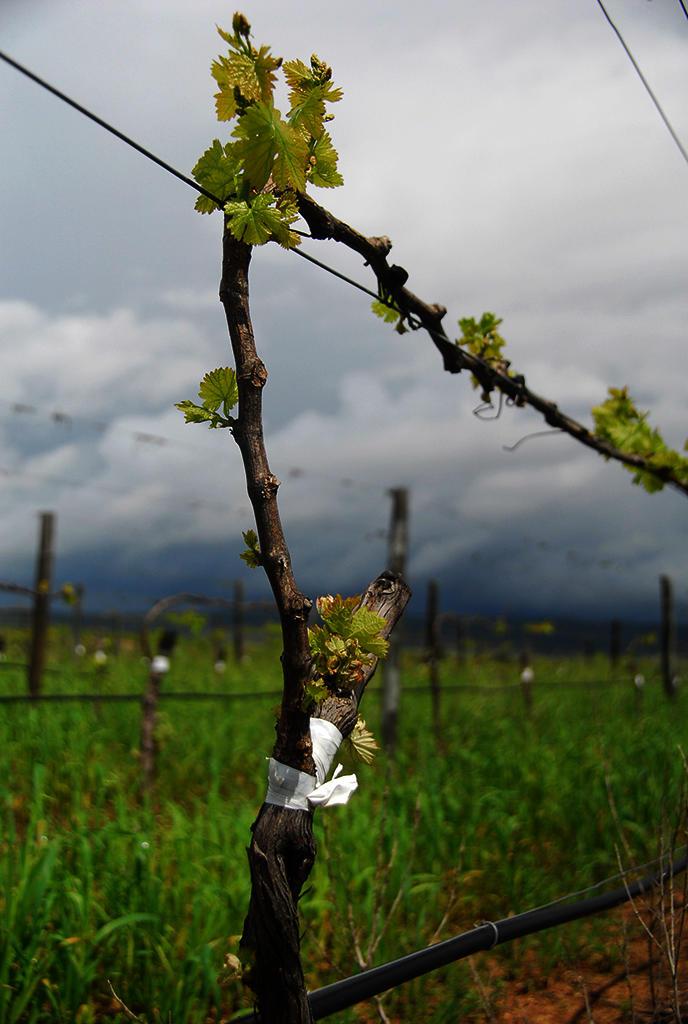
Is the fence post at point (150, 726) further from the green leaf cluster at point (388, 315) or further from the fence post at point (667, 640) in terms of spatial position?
the fence post at point (667, 640)

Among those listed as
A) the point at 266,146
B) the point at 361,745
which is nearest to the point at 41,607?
the point at 361,745

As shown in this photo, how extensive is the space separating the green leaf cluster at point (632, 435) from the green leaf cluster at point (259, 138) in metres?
2.52

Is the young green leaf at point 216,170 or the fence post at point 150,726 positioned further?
the fence post at point 150,726

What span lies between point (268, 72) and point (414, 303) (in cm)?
109

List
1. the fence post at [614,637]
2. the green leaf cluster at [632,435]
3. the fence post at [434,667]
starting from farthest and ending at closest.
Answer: the fence post at [614,637], the fence post at [434,667], the green leaf cluster at [632,435]

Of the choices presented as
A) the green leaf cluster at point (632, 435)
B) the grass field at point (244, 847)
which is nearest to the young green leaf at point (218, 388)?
the grass field at point (244, 847)

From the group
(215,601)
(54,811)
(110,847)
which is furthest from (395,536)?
(110,847)

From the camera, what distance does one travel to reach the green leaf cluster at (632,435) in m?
3.64

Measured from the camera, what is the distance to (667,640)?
41.7 feet

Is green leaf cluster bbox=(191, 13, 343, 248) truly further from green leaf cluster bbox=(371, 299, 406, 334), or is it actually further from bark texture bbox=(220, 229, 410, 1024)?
green leaf cluster bbox=(371, 299, 406, 334)

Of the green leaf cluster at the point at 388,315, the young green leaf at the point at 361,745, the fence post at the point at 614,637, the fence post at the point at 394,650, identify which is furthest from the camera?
the fence post at the point at 614,637

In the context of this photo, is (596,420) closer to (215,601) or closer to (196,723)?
(215,601)

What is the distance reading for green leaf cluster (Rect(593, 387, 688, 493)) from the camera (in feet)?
12.0

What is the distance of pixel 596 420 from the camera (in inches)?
145
